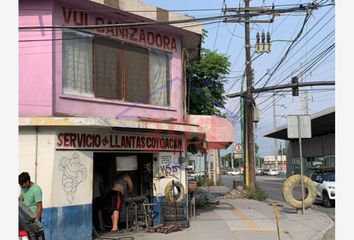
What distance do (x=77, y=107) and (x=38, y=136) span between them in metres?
1.41

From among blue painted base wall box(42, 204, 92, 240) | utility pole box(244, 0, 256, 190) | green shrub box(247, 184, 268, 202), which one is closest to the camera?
blue painted base wall box(42, 204, 92, 240)

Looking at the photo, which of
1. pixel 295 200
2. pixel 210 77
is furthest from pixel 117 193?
pixel 210 77

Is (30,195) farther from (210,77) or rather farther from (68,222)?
(210,77)

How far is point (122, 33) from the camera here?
43.3 ft

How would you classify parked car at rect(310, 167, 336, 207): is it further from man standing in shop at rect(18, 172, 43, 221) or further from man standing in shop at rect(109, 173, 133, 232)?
man standing in shop at rect(18, 172, 43, 221)

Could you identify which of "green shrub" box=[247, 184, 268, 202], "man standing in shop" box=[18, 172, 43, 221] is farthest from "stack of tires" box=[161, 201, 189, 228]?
"green shrub" box=[247, 184, 268, 202]

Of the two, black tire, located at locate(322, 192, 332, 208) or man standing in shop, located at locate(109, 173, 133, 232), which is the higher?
man standing in shop, located at locate(109, 173, 133, 232)

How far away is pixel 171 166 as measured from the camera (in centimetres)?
1418

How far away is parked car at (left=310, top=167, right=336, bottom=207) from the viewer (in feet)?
68.3

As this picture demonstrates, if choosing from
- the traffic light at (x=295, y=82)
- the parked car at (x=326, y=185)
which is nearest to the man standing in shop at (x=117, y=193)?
the parked car at (x=326, y=185)

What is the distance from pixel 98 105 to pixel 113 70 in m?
1.12

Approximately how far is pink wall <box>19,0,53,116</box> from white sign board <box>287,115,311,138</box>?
8555mm

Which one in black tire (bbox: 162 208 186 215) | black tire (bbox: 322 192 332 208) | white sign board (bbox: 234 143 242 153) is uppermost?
white sign board (bbox: 234 143 242 153)

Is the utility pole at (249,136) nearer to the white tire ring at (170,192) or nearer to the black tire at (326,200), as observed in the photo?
the black tire at (326,200)
